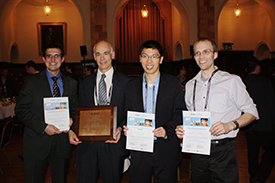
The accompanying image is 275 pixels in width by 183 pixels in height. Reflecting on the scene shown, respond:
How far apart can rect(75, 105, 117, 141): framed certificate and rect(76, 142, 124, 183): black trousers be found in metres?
0.19

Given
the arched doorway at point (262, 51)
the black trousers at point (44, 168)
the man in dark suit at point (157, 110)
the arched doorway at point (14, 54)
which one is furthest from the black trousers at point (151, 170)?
the arched doorway at point (262, 51)

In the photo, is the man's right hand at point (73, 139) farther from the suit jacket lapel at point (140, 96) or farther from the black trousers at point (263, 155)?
the black trousers at point (263, 155)

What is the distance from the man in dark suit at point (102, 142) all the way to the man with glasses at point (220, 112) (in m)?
0.64

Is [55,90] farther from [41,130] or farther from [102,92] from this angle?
[102,92]

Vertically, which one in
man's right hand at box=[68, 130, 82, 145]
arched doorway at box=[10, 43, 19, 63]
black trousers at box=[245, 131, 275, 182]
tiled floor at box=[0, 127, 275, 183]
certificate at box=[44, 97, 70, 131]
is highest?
arched doorway at box=[10, 43, 19, 63]

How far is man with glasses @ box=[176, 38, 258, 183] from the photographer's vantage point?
200 cm

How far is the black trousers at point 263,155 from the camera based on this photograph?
323 centimetres

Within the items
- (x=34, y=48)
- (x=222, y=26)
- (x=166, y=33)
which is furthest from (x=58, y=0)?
(x=222, y=26)

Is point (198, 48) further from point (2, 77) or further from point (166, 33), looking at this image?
point (166, 33)

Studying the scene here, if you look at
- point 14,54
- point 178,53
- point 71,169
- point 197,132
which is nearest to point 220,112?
point 197,132

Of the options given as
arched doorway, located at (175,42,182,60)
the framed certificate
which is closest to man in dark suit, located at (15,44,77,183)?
the framed certificate

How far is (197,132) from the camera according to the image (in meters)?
1.91

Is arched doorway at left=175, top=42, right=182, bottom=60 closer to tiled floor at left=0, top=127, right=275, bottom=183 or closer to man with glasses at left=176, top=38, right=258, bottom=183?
tiled floor at left=0, top=127, right=275, bottom=183

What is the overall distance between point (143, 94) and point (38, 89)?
109cm
